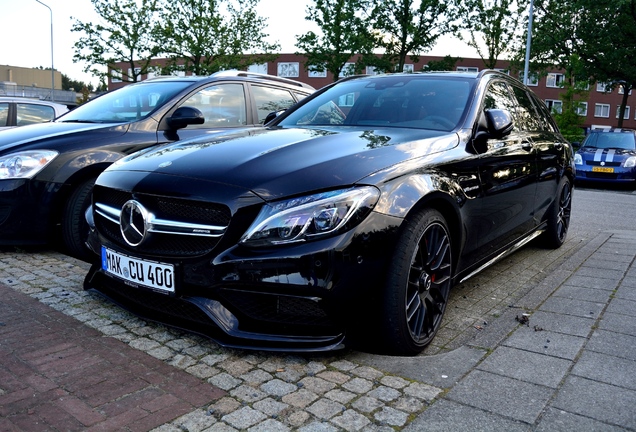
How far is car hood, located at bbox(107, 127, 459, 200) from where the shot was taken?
9.11ft

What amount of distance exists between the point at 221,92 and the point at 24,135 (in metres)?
1.93

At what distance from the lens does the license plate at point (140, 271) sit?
2848 millimetres

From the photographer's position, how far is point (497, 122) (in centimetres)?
377

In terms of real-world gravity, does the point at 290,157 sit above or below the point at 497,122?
below

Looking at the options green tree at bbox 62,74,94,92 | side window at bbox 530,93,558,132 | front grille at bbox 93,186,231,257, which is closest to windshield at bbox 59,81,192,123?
front grille at bbox 93,186,231,257

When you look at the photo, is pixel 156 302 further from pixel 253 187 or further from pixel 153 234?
pixel 253 187

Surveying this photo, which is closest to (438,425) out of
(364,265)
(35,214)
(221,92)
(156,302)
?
(364,265)

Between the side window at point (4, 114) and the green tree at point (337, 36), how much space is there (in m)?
27.0

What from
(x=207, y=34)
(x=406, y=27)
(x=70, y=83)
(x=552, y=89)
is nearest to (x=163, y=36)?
(x=207, y=34)

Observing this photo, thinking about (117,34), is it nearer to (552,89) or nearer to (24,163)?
(24,163)

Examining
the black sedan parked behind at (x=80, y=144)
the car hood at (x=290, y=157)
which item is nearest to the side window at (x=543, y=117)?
the car hood at (x=290, y=157)

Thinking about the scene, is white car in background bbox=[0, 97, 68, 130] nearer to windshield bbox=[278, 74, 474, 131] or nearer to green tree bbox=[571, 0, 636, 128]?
windshield bbox=[278, 74, 474, 131]

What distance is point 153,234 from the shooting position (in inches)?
115

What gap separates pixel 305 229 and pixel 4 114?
8.20 metres
